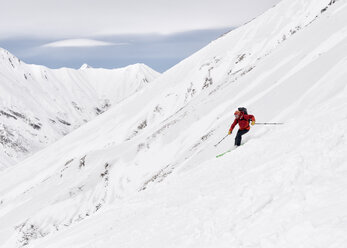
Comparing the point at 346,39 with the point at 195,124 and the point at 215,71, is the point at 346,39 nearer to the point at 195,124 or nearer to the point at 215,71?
the point at 195,124

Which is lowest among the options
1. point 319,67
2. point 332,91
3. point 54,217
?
point 54,217

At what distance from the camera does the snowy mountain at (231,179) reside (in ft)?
22.6

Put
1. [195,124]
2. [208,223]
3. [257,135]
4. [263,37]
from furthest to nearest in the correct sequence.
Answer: [263,37]
[195,124]
[257,135]
[208,223]

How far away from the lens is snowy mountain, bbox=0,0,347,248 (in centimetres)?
690

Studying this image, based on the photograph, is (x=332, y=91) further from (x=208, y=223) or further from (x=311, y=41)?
(x=311, y=41)

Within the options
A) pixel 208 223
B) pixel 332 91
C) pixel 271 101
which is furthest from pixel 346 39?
pixel 208 223

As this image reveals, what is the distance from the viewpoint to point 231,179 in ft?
34.7

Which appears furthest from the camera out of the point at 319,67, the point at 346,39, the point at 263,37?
the point at 263,37

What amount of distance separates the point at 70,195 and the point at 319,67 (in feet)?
84.4

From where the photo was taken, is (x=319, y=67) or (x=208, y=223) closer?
(x=208, y=223)

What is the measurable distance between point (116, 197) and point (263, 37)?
49853 millimetres

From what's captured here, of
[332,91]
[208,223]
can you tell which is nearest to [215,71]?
[332,91]

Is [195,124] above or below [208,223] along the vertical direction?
above

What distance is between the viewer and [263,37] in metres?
69.5
